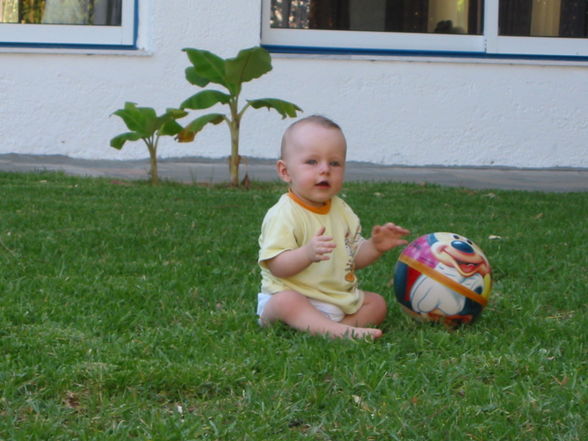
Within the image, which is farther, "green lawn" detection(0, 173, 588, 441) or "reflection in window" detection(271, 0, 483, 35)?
"reflection in window" detection(271, 0, 483, 35)

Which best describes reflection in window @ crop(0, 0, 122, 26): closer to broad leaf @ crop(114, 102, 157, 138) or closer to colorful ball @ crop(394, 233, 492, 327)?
broad leaf @ crop(114, 102, 157, 138)

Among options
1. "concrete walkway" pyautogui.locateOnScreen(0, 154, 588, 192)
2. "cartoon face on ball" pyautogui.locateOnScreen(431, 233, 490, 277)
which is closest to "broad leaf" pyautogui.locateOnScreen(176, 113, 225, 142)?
"concrete walkway" pyautogui.locateOnScreen(0, 154, 588, 192)

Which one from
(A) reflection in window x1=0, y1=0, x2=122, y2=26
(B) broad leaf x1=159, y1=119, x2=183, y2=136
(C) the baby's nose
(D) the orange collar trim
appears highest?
(A) reflection in window x1=0, y1=0, x2=122, y2=26

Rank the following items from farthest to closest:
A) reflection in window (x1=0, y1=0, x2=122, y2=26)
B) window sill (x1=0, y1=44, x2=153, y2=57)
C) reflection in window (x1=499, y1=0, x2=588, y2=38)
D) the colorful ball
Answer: reflection in window (x1=499, y1=0, x2=588, y2=38)
reflection in window (x1=0, y1=0, x2=122, y2=26)
window sill (x1=0, y1=44, x2=153, y2=57)
the colorful ball

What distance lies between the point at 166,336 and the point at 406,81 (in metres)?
7.64

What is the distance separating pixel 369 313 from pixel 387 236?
32 cm

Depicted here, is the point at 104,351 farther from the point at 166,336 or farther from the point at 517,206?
the point at 517,206

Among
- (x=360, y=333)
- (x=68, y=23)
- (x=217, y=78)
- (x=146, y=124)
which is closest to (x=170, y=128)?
(x=146, y=124)

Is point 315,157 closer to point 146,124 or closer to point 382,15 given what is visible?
point 146,124

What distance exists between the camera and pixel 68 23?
1053 cm

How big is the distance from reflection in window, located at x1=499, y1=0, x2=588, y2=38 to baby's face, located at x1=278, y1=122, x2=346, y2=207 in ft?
25.4

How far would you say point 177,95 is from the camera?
34.3 ft

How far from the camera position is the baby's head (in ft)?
12.8

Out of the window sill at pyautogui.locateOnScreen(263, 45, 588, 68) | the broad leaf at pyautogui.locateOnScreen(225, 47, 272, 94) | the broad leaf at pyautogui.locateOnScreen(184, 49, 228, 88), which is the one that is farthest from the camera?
the window sill at pyautogui.locateOnScreen(263, 45, 588, 68)
